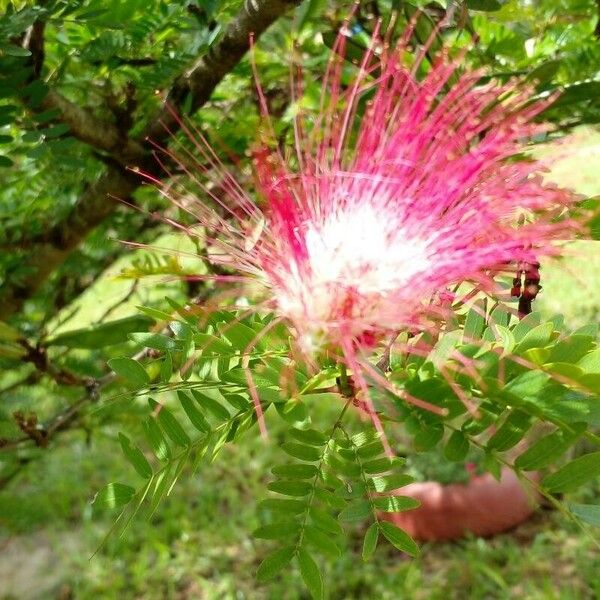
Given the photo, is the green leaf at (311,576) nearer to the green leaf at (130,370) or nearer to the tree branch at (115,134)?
the green leaf at (130,370)

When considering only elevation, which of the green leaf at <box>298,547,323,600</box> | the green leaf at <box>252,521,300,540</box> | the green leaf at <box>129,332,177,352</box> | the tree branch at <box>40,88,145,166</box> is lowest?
the green leaf at <box>298,547,323,600</box>

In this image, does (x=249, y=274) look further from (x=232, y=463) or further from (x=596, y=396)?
(x=232, y=463)

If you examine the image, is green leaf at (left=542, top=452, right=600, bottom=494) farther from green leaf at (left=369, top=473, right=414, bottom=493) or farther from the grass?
the grass

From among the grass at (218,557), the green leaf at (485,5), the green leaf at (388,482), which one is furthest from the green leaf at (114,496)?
the grass at (218,557)

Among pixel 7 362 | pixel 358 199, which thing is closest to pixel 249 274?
pixel 358 199

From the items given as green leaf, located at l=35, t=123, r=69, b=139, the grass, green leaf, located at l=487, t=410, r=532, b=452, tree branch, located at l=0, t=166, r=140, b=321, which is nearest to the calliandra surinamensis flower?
green leaf, located at l=487, t=410, r=532, b=452
